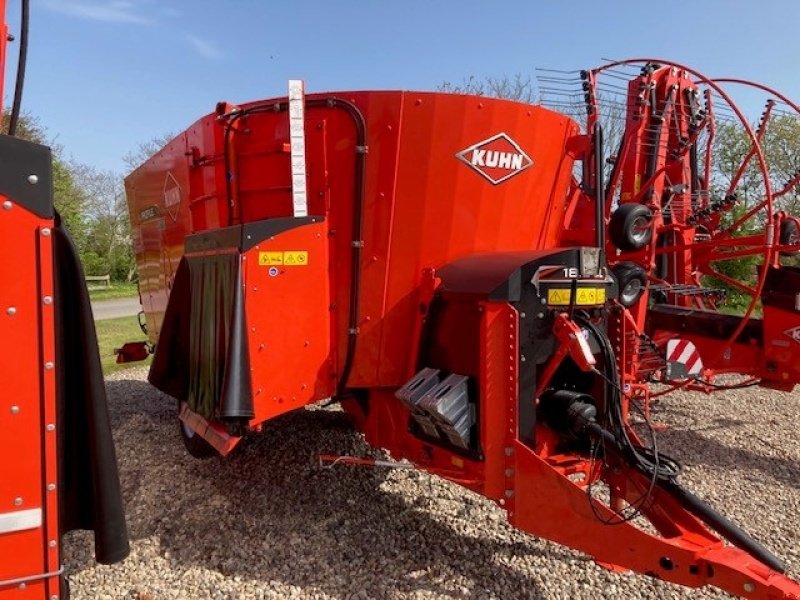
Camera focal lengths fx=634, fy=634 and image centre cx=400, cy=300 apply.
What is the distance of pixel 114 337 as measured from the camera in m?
12.8

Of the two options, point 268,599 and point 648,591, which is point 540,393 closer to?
point 648,591

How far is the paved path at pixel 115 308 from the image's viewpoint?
1859 cm

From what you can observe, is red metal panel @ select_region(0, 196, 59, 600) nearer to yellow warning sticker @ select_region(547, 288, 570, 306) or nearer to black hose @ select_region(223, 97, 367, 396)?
black hose @ select_region(223, 97, 367, 396)

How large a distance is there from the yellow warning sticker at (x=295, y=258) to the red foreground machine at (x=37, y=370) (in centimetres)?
164

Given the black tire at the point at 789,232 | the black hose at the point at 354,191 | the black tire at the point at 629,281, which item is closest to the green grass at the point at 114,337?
the black hose at the point at 354,191

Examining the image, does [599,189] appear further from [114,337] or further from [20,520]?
[114,337]

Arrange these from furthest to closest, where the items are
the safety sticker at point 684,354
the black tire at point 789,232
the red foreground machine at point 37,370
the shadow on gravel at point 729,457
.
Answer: the black tire at point 789,232
the safety sticker at point 684,354
the shadow on gravel at point 729,457
the red foreground machine at point 37,370

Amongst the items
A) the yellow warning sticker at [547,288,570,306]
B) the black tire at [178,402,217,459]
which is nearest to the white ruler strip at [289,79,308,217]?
the yellow warning sticker at [547,288,570,306]

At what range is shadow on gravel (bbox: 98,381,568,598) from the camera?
3205 millimetres

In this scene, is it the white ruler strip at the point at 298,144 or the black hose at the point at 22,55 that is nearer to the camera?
the black hose at the point at 22,55

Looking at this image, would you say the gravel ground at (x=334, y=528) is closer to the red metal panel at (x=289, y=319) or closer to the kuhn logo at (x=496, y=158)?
the red metal panel at (x=289, y=319)

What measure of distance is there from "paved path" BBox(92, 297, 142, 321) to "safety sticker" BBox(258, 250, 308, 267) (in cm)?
1419

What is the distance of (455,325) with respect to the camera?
10.9ft

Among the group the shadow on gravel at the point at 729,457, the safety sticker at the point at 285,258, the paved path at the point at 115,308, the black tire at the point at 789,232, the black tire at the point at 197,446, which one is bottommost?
the paved path at the point at 115,308
